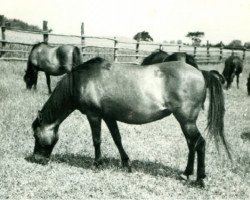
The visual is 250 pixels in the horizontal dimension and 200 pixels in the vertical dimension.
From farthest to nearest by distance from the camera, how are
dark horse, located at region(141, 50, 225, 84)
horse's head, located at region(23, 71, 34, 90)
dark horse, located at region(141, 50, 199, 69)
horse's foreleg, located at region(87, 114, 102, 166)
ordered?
horse's head, located at region(23, 71, 34, 90)
dark horse, located at region(141, 50, 199, 69)
dark horse, located at region(141, 50, 225, 84)
horse's foreleg, located at region(87, 114, 102, 166)

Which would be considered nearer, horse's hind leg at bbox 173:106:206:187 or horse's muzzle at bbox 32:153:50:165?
horse's hind leg at bbox 173:106:206:187

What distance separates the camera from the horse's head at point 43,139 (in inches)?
242

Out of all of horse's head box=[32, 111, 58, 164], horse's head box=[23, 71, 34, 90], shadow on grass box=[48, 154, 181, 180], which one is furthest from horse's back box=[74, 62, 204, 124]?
horse's head box=[23, 71, 34, 90]

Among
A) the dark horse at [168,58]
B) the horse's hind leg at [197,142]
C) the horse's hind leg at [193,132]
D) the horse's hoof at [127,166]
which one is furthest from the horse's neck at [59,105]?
the dark horse at [168,58]

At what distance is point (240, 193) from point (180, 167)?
1.24m

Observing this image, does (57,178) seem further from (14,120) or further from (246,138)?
(246,138)

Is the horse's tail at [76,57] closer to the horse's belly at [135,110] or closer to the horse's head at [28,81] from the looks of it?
the horse's head at [28,81]

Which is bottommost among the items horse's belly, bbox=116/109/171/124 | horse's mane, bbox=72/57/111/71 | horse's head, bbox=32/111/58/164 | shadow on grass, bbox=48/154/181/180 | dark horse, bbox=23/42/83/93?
shadow on grass, bbox=48/154/181/180

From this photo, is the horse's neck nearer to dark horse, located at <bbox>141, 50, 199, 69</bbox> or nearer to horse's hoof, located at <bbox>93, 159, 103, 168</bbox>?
horse's hoof, located at <bbox>93, 159, 103, 168</bbox>

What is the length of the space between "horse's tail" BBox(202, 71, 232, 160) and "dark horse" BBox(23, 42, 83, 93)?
283 inches

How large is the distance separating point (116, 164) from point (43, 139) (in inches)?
48.3

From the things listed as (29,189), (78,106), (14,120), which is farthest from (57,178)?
(14,120)

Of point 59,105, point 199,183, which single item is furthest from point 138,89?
point 199,183

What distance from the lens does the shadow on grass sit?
20.4 feet
